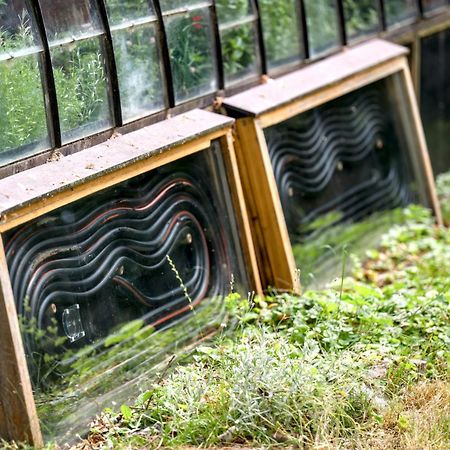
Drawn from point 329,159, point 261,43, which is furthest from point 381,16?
point 261,43

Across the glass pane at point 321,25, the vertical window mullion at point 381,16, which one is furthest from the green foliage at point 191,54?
the vertical window mullion at point 381,16

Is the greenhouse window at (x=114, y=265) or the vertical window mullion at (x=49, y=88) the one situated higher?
the vertical window mullion at (x=49, y=88)

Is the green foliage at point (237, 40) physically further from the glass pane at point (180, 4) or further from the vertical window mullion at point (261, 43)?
the glass pane at point (180, 4)

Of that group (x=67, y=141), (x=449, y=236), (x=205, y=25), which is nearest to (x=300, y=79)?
(x=205, y=25)

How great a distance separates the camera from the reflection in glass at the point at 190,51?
5910mm

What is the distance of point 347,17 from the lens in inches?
303

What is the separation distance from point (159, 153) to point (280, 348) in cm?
120

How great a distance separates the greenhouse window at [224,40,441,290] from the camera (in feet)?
20.3

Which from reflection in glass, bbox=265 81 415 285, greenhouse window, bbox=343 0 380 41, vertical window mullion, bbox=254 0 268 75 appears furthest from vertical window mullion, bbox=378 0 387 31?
vertical window mullion, bbox=254 0 268 75

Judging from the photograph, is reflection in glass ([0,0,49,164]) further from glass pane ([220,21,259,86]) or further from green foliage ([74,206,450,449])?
glass pane ([220,21,259,86])

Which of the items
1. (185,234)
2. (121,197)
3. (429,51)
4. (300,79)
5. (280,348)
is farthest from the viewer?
(429,51)

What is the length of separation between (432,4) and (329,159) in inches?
99.8

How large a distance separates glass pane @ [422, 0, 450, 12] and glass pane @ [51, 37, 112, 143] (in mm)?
4245

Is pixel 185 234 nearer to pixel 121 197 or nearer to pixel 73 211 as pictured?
pixel 121 197
